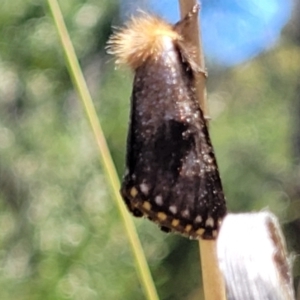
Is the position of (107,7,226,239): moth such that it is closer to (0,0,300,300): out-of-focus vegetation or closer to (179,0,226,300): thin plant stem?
(179,0,226,300): thin plant stem

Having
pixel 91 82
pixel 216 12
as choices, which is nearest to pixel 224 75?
pixel 216 12

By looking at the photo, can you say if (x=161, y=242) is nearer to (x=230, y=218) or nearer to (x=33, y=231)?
(x=33, y=231)

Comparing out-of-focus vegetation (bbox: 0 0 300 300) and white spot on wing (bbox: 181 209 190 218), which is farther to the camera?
out-of-focus vegetation (bbox: 0 0 300 300)

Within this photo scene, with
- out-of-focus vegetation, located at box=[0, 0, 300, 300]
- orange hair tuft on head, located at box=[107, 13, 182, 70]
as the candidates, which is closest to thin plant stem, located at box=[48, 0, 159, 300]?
orange hair tuft on head, located at box=[107, 13, 182, 70]

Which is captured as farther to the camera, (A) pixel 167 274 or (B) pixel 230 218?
(A) pixel 167 274

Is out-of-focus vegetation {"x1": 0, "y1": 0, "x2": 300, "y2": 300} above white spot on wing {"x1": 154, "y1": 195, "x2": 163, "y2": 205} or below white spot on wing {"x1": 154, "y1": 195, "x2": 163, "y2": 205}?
above

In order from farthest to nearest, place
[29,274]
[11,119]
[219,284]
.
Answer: [11,119]
[29,274]
[219,284]

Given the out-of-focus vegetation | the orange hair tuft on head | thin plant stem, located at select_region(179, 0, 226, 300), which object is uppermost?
the out-of-focus vegetation

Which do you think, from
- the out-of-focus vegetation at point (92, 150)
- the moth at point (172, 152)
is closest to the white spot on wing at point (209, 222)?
the moth at point (172, 152)
